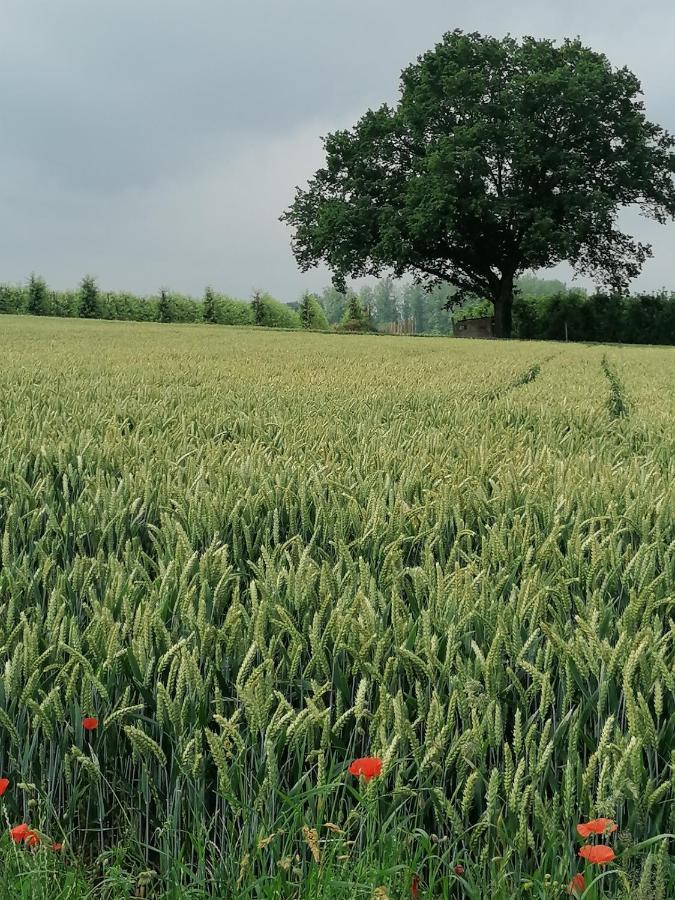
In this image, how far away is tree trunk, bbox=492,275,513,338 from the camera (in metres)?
36.4

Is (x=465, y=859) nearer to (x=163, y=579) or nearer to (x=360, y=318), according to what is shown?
(x=163, y=579)

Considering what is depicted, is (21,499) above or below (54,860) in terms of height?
above

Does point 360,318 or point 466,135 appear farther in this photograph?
point 360,318

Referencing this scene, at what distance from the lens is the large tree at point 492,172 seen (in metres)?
31.7

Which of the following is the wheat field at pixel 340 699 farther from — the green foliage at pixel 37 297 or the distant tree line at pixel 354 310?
the green foliage at pixel 37 297

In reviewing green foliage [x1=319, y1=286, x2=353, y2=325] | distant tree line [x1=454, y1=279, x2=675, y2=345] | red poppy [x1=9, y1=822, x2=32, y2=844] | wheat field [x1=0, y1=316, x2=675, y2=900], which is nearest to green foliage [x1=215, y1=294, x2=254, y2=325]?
distant tree line [x1=454, y1=279, x2=675, y2=345]

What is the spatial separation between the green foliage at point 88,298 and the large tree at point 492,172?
20003mm

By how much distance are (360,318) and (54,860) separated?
62821mm

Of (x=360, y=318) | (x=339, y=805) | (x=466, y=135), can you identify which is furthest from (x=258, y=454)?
(x=360, y=318)

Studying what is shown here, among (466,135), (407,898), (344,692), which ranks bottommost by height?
(407,898)

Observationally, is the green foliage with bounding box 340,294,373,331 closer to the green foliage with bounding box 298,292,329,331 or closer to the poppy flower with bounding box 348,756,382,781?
the green foliage with bounding box 298,292,329,331

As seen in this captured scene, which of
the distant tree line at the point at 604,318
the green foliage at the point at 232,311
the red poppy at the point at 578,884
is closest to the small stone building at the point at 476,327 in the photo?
the distant tree line at the point at 604,318

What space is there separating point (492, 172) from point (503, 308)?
651 centimetres

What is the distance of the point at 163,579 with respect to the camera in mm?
1459
